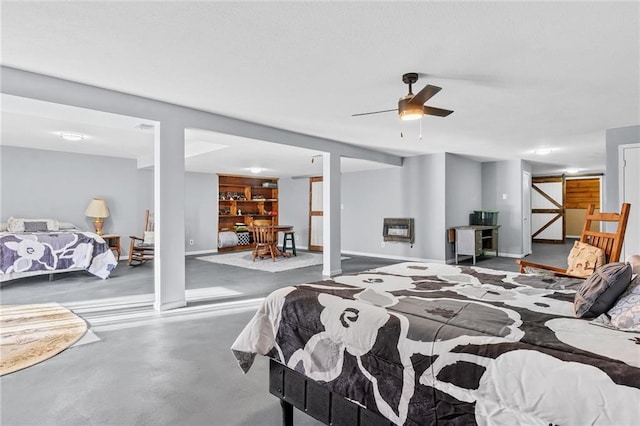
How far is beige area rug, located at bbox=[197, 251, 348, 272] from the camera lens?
6.75 metres

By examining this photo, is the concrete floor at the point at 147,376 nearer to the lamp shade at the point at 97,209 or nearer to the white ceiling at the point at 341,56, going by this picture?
the white ceiling at the point at 341,56

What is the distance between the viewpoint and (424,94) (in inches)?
107

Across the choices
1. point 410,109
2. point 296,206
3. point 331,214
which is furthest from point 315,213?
point 410,109

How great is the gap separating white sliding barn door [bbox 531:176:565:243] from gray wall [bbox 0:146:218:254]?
10289mm

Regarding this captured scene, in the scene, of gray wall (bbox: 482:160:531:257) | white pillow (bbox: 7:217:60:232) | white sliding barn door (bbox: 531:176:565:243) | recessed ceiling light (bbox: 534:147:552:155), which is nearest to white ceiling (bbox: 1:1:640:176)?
recessed ceiling light (bbox: 534:147:552:155)

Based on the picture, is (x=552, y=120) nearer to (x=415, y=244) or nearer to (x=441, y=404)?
(x=415, y=244)

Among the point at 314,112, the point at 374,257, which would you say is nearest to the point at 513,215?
the point at 374,257

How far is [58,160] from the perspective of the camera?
6945 millimetres

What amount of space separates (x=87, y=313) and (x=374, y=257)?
593cm

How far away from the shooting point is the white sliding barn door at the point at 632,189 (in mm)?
4637

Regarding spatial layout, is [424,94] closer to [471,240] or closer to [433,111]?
[433,111]

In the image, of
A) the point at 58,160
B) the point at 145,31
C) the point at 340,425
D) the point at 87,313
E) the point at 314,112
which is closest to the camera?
the point at 340,425

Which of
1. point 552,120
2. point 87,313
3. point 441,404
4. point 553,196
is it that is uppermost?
point 552,120

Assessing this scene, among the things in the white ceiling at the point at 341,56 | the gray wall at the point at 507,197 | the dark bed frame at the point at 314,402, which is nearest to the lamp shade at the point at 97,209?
the white ceiling at the point at 341,56
